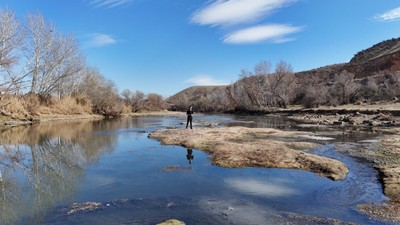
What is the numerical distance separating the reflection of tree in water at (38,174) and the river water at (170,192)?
34mm

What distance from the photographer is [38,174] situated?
44.6 feet

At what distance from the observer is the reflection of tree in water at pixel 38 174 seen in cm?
918

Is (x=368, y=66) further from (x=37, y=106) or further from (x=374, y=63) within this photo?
(x=37, y=106)

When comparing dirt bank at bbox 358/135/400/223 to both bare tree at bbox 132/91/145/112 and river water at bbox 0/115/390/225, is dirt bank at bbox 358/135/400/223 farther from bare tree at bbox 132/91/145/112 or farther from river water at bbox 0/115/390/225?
bare tree at bbox 132/91/145/112

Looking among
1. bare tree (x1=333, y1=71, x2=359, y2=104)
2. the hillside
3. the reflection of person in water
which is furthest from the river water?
the hillside

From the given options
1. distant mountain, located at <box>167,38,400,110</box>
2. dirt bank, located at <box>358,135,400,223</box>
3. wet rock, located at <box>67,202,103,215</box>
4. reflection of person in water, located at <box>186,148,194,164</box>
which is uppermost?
distant mountain, located at <box>167,38,400,110</box>

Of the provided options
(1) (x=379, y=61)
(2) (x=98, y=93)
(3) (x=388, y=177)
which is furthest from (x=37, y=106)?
(1) (x=379, y=61)

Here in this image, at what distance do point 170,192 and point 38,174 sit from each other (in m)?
6.50

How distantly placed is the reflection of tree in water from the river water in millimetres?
34

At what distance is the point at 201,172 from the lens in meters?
13.8

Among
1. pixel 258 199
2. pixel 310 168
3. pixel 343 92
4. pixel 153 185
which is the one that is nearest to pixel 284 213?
pixel 258 199

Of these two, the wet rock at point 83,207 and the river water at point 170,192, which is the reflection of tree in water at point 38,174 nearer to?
the river water at point 170,192

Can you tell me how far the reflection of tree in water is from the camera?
9.18 m

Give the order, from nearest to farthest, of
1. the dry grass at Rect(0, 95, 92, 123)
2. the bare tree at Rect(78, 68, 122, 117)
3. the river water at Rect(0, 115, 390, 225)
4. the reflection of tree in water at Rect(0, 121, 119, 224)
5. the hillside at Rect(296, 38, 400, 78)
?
the river water at Rect(0, 115, 390, 225)
the reflection of tree in water at Rect(0, 121, 119, 224)
the dry grass at Rect(0, 95, 92, 123)
the bare tree at Rect(78, 68, 122, 117)
the hillside at Rect(296, 38, 400, 78)
